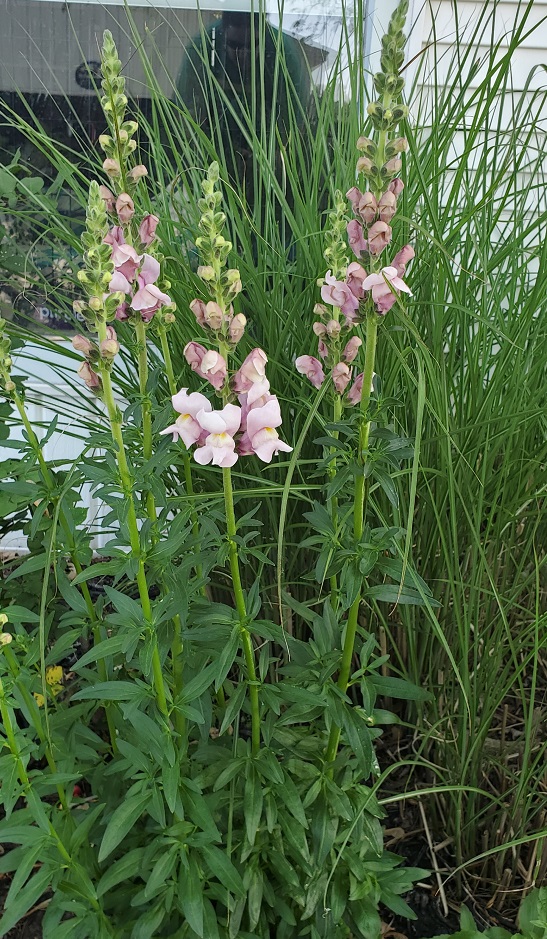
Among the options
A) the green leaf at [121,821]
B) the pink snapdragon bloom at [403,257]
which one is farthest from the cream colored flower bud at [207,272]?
the green leaf at [121,821]

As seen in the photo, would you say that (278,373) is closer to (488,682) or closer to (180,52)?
(488,682)

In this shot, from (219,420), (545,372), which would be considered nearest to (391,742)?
(545,372)

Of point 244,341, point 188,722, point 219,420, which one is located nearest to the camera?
point 219,420

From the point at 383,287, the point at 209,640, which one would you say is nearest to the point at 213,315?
the point at 383,287

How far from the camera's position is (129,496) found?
1.19 m

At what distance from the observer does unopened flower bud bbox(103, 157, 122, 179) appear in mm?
1146

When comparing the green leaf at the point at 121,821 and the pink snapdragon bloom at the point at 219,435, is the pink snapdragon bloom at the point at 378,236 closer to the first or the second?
the pink snapdragon bloom at the point at 219,435

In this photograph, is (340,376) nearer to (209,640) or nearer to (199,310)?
(199,310)

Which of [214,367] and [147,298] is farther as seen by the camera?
[147,298]

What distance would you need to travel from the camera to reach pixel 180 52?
10.4ft

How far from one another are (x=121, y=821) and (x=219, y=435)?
69 centimetres

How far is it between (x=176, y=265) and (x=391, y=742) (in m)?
1.45

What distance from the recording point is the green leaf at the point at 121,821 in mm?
1190

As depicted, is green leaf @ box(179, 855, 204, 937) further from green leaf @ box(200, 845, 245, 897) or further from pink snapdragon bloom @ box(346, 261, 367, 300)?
pink snapdragon bloom @ box(346, 261, 367, 300)
